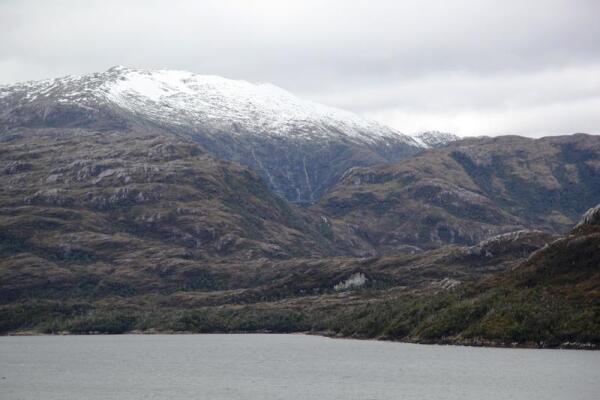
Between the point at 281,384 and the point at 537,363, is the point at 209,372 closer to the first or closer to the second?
the point at 281,384

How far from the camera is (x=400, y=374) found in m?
174

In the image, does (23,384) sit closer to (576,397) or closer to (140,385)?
(140,385)

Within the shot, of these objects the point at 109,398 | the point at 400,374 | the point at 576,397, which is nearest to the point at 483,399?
the point at 576,397

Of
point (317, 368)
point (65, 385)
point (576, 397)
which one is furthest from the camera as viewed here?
point (317, 368)

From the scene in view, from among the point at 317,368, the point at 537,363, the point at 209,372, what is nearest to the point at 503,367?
the point at 537,363

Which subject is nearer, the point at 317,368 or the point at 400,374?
the point at 400,374

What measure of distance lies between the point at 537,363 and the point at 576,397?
161 ft

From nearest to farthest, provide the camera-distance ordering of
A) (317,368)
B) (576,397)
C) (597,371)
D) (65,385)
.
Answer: (576,397) → (597,371) → (65,385) → (317,368)

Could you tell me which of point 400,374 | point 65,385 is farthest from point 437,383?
point 65,385

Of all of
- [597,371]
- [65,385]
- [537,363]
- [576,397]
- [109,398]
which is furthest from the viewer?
[537,363]

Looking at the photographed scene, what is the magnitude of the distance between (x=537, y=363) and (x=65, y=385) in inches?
3495

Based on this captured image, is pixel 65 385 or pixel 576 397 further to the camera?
pixel 65 385

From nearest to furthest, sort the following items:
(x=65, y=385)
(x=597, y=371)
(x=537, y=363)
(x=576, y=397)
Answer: (x=576, y=397)
(x=597, y=371)
(x=65, y=385)
(x=537, y=363)

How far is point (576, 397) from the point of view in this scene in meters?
130
